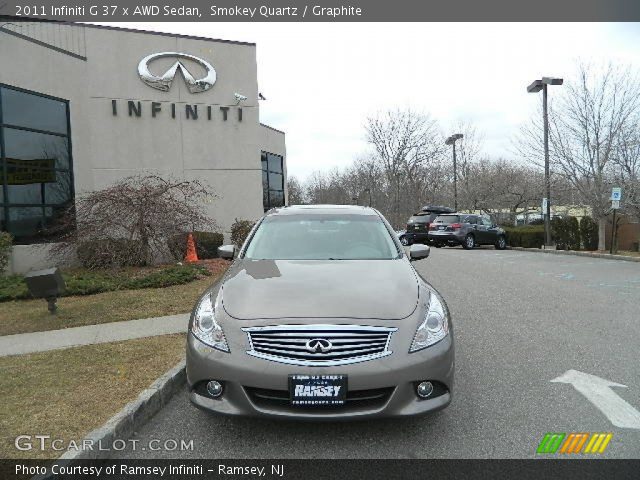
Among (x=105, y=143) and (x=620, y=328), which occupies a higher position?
(x=105, y=143)

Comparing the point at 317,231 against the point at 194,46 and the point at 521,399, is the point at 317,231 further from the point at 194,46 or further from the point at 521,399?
the point at 194,46

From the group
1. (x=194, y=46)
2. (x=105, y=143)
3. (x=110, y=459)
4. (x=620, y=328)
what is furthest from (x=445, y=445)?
(x=194, y=46)

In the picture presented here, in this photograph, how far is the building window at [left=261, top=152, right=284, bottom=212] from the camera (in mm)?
24078

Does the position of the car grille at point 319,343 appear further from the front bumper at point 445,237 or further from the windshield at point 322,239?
the front bumper at point 445,237

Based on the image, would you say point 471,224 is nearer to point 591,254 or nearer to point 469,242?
point 469,242

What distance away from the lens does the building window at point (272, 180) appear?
2408 centimetres

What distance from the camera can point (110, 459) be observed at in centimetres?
301

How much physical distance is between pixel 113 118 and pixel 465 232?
51.6ft

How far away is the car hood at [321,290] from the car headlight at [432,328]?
0.14 m

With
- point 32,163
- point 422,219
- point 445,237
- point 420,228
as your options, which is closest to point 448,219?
point 445,237

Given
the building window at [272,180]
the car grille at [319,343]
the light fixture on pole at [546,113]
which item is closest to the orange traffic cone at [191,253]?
the car grille at [319,343]

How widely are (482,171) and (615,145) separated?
22.7m

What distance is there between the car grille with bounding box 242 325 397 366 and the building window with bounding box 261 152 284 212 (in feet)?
67.5

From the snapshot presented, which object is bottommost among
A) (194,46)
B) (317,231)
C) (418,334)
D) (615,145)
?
(418,334)
